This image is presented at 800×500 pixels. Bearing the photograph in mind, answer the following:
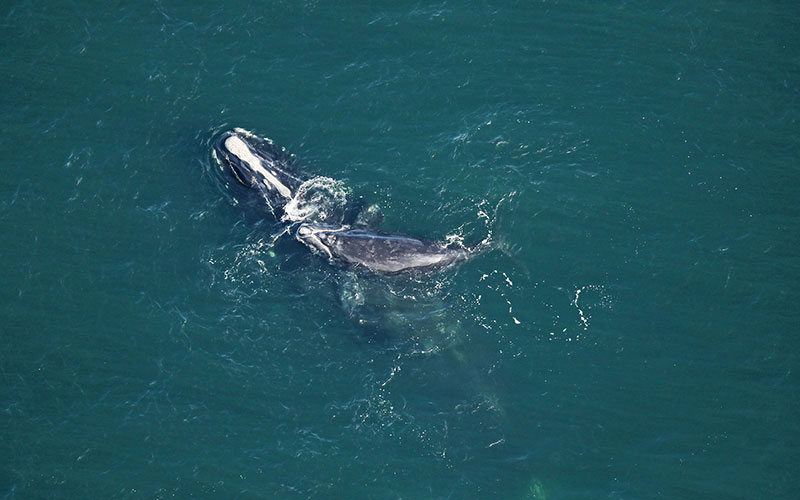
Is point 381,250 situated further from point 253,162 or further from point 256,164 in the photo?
point 253,162

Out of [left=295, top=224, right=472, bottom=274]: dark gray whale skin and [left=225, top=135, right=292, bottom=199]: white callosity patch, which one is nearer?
[left=295, top=224, right=472, bottom=274]: dark gray whale skin

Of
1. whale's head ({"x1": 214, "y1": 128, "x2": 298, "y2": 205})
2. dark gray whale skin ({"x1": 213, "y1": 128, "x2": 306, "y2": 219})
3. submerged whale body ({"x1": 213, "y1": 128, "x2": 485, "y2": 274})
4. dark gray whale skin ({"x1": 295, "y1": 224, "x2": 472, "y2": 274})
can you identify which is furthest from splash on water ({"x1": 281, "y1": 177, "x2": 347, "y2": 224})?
dark gray whale skin ({"x1": 295, "y1": 224, "x2": 472, "y2": 274})

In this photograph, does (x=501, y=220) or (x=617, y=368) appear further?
(x=501, y=220)

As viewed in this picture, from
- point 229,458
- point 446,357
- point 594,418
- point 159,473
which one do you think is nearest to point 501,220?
point 446,357

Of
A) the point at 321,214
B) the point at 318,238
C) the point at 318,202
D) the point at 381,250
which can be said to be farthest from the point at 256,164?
the point at 381,250

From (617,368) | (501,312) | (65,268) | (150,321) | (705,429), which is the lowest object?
(705,429)

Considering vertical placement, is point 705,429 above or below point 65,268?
below

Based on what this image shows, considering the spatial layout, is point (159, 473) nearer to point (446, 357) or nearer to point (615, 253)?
point (446, 357)

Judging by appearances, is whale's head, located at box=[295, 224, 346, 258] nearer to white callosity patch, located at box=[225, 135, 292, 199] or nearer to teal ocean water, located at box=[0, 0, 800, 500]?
teal ocean water, located at box=[0, 0, 800, 500]
